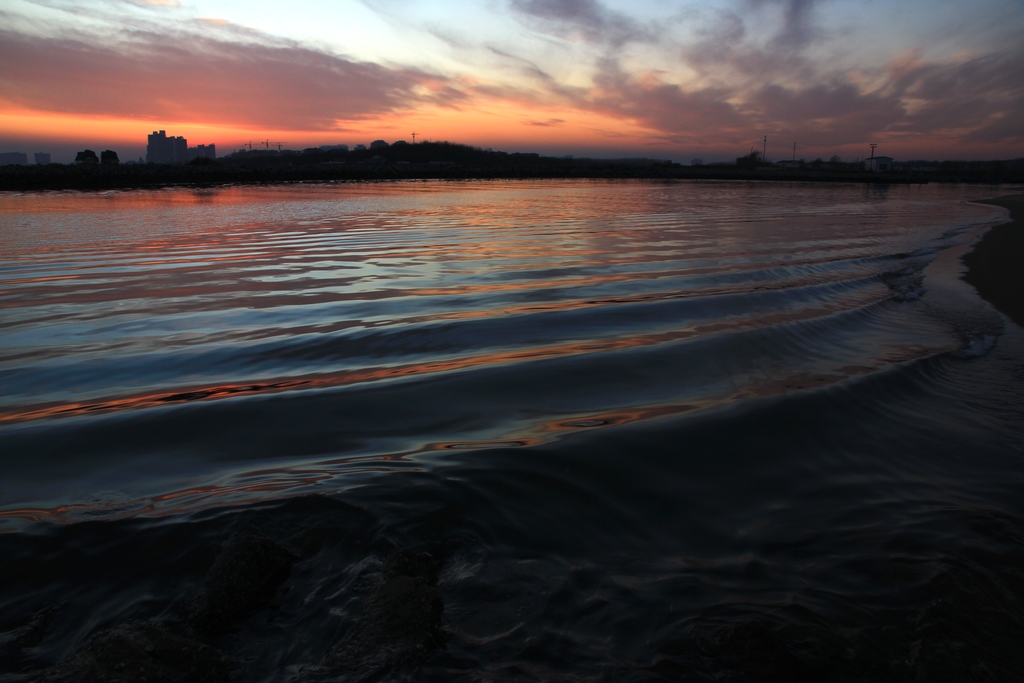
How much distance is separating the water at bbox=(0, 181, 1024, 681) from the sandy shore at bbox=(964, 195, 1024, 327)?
529 mm

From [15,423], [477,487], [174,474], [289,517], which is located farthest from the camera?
[15,423]

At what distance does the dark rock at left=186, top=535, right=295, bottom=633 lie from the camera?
2.06 m

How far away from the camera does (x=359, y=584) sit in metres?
2.25

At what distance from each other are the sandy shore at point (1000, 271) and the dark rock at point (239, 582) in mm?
8117

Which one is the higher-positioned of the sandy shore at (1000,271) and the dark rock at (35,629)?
the sandy shore at (1000,271)

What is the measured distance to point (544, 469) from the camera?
3.22 m

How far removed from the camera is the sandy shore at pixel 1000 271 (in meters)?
7.70

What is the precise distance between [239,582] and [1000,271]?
12397mm

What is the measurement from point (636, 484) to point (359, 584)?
157 centimetres

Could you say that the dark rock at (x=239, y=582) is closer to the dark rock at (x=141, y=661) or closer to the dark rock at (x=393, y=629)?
the dark rock at (x=141, y=661)

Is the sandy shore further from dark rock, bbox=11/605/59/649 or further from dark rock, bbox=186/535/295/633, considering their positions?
dark rock, bbox=11/605/59/649

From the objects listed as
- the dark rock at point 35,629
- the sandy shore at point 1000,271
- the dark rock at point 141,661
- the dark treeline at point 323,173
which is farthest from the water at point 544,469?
the dark treeline at point 323,173

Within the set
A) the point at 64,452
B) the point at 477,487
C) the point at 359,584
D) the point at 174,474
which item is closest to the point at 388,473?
the point at 477,487

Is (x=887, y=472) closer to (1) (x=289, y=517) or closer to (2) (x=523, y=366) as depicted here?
(2) (x=523, y=366)
